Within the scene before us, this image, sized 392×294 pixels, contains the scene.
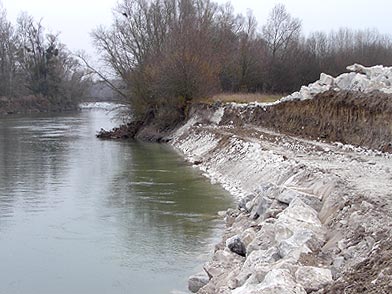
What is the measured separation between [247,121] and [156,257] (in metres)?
21.4

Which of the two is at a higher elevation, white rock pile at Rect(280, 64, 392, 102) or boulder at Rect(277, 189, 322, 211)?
white rock pile at Rect(280, 64, 392, 102)

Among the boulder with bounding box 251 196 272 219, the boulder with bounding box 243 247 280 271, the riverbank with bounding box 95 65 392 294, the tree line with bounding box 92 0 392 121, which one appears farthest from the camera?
the tree line with bounding box 92 0 392 121

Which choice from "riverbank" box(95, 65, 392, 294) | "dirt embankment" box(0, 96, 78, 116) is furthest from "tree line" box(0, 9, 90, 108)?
"riverbank" box(95, 65, 392, 294)

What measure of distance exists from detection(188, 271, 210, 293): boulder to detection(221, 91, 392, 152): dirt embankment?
10.3 metres

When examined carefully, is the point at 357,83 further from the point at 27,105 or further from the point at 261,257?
the point at 27,105

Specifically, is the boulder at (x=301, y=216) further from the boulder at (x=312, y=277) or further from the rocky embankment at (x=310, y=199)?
the boulder at (x=312, y=277)

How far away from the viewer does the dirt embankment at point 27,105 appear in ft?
266

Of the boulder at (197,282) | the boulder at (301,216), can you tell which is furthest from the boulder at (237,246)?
the boulder at (197,282)

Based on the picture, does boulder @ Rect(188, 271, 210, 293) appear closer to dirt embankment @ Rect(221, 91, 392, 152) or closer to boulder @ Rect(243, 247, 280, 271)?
boulder @ Rect(243, 247, 280, 271)

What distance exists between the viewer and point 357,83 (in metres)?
23.5

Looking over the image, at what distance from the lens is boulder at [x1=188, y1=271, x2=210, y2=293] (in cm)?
939

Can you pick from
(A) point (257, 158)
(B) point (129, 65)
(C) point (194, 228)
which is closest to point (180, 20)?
(B) point (129, 65)

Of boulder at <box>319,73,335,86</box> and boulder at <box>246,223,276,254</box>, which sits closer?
boulder at <box>246,223,276,254</box>

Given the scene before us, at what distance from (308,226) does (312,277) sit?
8.37ft
